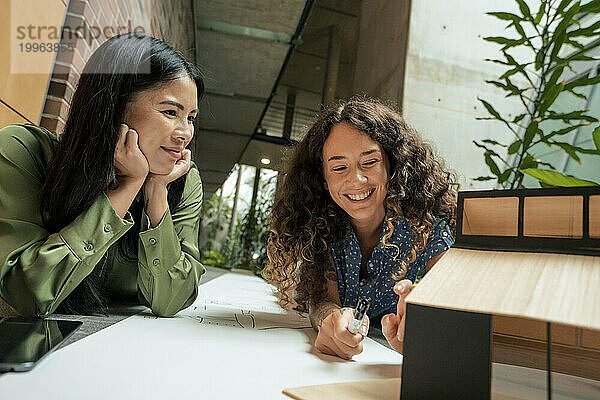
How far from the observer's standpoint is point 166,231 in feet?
3.27

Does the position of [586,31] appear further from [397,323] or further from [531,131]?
[397,323]

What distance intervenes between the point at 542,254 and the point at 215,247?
680cm

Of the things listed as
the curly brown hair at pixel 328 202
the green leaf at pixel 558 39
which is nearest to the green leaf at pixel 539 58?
the green leaf at pixel 558 39

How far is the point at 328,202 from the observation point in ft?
4.72

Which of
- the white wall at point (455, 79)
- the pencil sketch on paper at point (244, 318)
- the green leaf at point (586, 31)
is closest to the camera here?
the pencil sketch on paper at point (244, 318)

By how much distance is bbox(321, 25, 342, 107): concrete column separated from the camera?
18.6 feet

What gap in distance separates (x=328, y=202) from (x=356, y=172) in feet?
0.75

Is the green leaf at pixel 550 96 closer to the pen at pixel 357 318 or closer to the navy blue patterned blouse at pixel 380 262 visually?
the navy blue patterned blouse at pixel 380 262

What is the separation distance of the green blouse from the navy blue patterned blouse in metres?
0.51

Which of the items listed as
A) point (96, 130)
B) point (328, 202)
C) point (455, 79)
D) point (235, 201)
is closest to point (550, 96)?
point (328, 202)

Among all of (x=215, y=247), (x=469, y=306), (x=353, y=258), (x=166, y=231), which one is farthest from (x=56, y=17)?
(x=215, y=247)

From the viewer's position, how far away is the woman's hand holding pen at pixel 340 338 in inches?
28.4

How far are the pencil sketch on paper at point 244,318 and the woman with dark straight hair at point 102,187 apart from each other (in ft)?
0.24

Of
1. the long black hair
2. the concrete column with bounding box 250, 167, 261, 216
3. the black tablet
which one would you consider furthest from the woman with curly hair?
the concrete column with bounding box 250, 167, 261, 216
